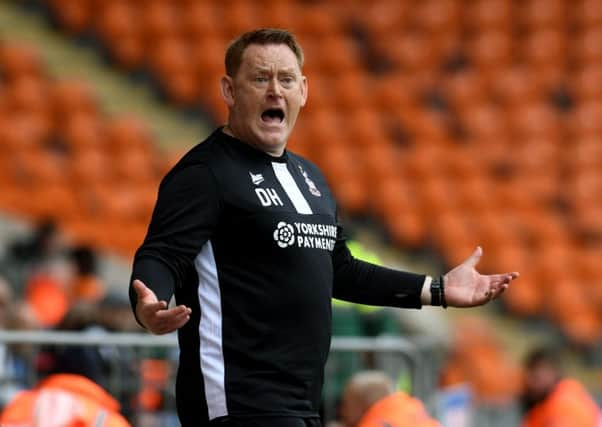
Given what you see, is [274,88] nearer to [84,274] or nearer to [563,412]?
[563,412]

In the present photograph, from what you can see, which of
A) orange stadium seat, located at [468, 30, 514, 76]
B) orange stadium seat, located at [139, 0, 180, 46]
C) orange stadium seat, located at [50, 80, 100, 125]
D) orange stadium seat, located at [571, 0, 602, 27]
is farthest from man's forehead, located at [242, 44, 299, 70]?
orange stadium seat, located at [571, 0, 602, 27]

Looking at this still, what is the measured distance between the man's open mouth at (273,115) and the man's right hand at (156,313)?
0.70 metres

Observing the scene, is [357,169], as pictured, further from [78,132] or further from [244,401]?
[244,401]

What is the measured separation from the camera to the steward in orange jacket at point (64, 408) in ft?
16.8

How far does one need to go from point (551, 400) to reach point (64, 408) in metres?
3.59

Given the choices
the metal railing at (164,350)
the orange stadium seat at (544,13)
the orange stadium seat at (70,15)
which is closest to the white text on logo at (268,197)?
the metal railing at (164,350)

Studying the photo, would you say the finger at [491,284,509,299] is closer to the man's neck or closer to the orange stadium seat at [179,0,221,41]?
the man's neck

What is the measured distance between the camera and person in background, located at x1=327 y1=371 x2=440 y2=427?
5395 millimetres

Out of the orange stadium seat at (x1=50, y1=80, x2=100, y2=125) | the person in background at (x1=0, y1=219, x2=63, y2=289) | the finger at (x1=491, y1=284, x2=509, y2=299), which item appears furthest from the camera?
the orange stadium seat at (x1=50, y1=80, x2=100, y2=125)

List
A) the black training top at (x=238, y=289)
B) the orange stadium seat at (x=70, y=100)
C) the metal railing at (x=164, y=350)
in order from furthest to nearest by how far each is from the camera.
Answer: the orange stadium seat at (x=70, y=100), the metal railing at (x=164, y=350), the black training top at (x=238, y=289)

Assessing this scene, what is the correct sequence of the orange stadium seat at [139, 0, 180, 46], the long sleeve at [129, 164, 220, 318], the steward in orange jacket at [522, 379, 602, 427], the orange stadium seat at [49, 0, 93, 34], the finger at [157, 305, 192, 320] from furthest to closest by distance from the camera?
the orange stadium seat at [139, 0, 180, 46] → the orange stadium seat at [49, 0, 93, 34] → the steward in orange jacket at [522, 379, 602, 427] → the long sleeve at [129, 164, 220, 318] → the finger at [157, 305, 192, 320]

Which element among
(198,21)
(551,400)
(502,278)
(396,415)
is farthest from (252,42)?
(198,21)

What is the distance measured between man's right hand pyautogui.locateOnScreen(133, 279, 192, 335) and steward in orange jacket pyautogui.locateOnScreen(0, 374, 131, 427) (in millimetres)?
1827

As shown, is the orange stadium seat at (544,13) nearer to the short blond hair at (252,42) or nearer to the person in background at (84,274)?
the person in background at (84,274)
